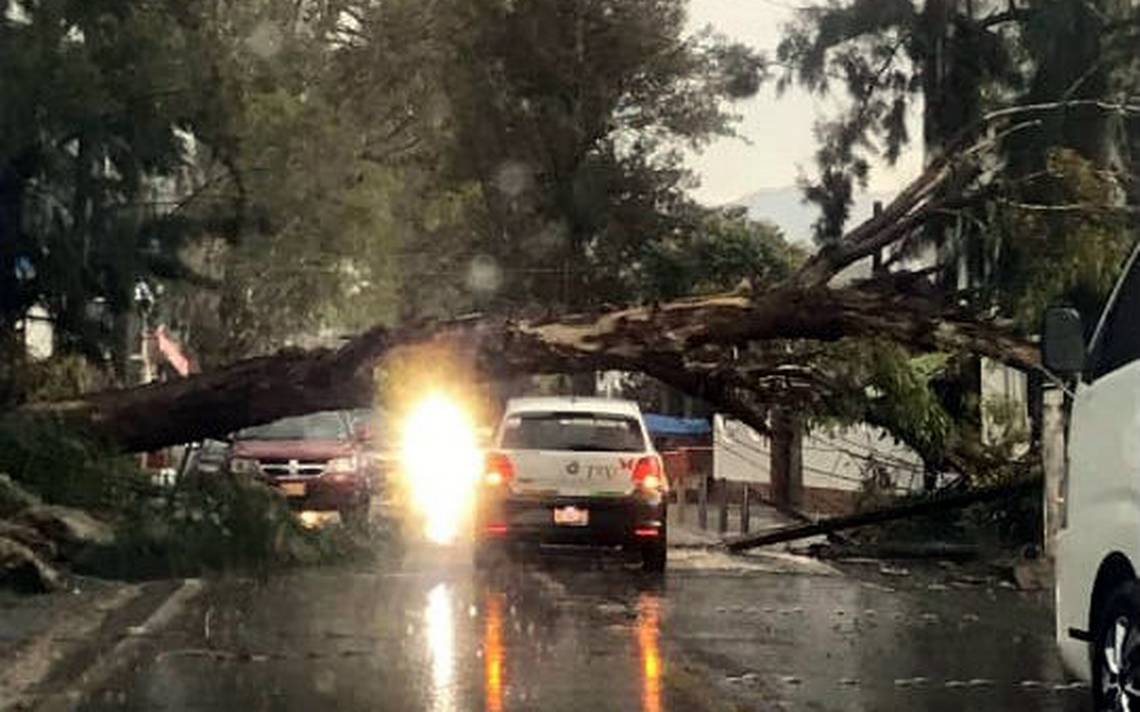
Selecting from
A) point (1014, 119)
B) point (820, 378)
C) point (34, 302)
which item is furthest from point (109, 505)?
point (1014, 119)

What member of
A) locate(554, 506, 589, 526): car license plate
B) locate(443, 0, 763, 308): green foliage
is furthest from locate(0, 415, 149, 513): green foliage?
locate(443, 0, 763, 308): green foliage

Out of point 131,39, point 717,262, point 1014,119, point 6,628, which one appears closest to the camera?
point 6,628

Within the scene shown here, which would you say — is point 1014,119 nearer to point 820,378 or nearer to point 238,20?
point 820,378

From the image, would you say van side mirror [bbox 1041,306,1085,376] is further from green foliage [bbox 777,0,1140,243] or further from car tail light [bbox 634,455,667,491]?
green foliage [bbox 777,0,1140,243]

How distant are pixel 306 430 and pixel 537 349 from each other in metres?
8.94

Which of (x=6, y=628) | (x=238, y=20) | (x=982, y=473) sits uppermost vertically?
(x=238, y=20)

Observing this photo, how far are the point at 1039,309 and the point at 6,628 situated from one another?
37.1 ft

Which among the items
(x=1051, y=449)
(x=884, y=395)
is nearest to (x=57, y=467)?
(x=884, y=395)

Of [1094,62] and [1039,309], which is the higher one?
[1094,62]

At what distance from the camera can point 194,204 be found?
2606 centimetres

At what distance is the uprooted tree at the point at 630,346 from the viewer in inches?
717

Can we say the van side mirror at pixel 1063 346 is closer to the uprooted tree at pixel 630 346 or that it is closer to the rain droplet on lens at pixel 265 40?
the uprooted tree at pixel 630 346

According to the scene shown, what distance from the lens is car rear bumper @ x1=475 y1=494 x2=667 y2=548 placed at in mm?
17281

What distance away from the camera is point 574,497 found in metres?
17.3
